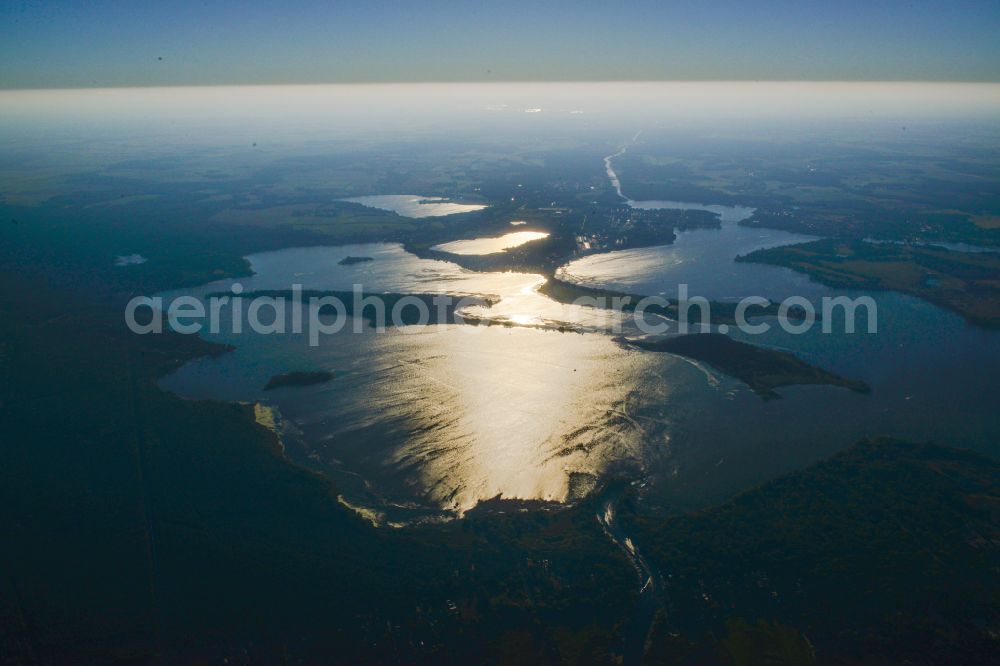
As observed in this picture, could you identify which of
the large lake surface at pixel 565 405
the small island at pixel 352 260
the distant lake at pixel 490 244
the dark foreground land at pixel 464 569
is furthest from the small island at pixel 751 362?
the small island at pixel 352 260

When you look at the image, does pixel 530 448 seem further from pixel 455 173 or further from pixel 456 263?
pixel 455 173

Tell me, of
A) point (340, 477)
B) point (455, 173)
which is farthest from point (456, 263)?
point (455, 173)

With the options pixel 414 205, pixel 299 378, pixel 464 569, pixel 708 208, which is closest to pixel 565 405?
pixel 464 569

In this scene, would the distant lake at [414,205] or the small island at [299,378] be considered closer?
the small island at [299,378]

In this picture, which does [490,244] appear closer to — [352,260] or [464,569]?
[352,260]

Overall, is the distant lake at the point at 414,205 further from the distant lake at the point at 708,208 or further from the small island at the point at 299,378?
the small island at the point at 299,378
